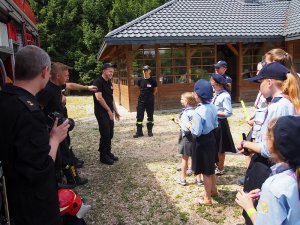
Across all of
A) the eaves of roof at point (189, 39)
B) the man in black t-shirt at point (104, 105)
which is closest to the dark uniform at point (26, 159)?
the man in black t-shirt at point (104, 105)

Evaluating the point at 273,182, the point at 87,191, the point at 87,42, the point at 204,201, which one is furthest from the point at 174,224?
the point at 87,42

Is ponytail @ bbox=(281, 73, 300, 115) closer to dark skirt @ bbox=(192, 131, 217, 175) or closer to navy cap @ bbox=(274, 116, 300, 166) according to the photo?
navy cap @ bbox=(274, 116, 300, 166)

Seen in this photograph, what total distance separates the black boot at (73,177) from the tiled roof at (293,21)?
10611 mm

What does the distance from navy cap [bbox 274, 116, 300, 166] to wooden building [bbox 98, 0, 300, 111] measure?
31.4ft

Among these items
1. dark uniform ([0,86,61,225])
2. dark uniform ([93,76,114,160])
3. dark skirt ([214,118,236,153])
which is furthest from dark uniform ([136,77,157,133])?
dark uniform ([0,86,61,225])

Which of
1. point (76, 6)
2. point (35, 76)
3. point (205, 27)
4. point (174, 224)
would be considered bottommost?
point (174, 224)

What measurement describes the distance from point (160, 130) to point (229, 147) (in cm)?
400

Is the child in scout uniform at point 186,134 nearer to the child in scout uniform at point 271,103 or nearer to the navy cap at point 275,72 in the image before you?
the child in scout uniform at point 271,103

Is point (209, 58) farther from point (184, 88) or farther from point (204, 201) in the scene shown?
point (204, 201)

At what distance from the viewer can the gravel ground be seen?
364 centimetres

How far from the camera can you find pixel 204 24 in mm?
12492

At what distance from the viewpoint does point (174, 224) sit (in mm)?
3469

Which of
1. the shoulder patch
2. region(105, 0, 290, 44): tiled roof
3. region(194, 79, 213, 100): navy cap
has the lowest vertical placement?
region(194, 79, 213, 100): navy cap

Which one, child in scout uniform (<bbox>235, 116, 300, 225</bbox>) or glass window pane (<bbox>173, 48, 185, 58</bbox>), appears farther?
glass window pane (<bbox>173, 48, 185, 58</bbox>)
